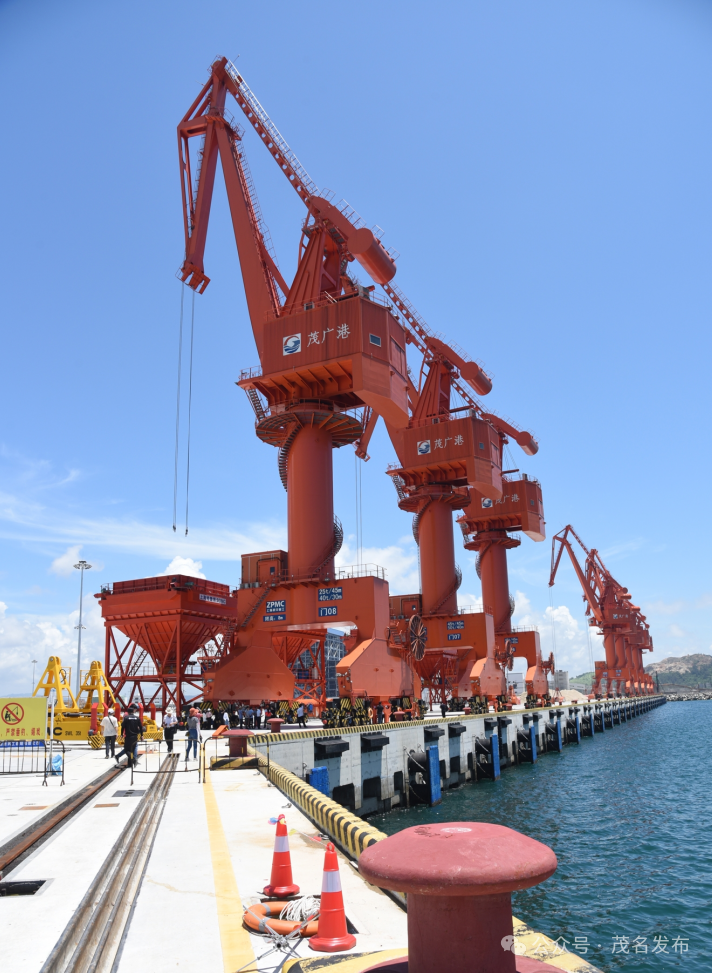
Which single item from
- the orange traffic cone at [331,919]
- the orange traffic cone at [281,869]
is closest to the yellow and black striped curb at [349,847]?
the orange traffic cone at [331,919]

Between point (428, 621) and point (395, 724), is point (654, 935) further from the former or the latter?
point (428, 621)

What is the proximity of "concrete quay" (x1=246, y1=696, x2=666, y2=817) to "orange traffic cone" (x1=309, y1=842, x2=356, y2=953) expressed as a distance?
1416 cm

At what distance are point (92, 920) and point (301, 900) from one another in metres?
2.10

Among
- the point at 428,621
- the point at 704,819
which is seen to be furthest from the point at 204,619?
the point at 704,819

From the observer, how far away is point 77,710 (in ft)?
108

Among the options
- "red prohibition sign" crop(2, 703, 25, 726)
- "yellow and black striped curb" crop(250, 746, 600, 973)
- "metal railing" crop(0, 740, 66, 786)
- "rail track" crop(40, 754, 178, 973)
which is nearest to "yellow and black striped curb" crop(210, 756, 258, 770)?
"yellow and black striped curb" crop(250, 746, 600, 973)

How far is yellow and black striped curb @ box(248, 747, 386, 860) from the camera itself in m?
9.33

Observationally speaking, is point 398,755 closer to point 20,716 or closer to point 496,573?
point 20,716

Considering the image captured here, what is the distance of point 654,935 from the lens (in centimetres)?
1352

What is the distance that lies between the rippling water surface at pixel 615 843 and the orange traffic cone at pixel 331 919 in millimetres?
8276

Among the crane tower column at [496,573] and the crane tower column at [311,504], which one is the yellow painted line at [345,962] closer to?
the crane tower column at [311,504]

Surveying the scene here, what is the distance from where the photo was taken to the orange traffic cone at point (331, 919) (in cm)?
627

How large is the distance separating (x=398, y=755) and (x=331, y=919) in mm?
22790

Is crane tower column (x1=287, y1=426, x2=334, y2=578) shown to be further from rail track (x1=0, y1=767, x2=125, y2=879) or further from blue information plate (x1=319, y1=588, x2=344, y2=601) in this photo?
rail track (x1=0, y1=767, x2=125, y2=879)
